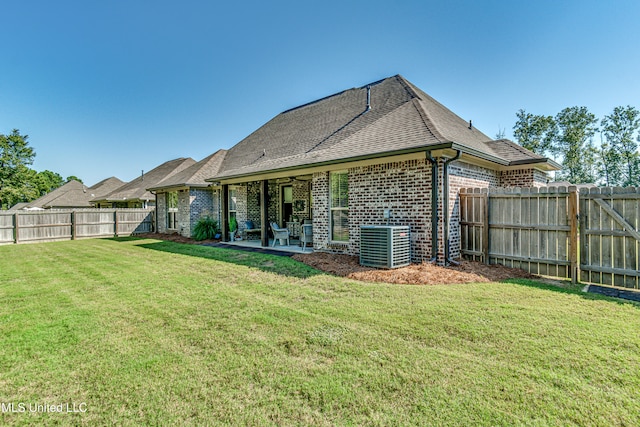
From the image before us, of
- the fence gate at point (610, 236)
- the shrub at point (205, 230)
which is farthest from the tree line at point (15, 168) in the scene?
the fence gate at point (610, 236)

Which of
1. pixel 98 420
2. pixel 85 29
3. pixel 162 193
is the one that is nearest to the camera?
pixel 98 420

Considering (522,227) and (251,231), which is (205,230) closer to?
(251,231)

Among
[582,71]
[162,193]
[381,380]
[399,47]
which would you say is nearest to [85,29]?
[162,193]

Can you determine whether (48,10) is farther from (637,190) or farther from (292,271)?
(637,190)

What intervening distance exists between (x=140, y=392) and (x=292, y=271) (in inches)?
190

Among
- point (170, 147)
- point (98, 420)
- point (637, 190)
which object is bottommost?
point (98, 420)

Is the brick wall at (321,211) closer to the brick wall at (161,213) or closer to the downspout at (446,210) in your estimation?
the downspout at (446,210)

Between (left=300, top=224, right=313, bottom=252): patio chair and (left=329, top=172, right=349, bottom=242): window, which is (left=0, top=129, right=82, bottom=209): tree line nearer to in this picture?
(left=300, top=224, right=313, bottom=252): patio chair

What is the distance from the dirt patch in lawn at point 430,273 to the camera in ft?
20.3

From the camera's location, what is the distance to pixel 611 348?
3.25 m

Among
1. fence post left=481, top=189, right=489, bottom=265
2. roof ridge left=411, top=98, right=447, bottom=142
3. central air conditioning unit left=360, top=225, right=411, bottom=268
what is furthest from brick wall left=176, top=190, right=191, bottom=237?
fence post left=481, top=189, right=489, bottom=265

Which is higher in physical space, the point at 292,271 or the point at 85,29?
the point at 85,29

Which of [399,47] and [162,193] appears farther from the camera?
[162,193]

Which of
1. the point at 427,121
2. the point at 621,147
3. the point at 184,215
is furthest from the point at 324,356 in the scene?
the point at 621,147
